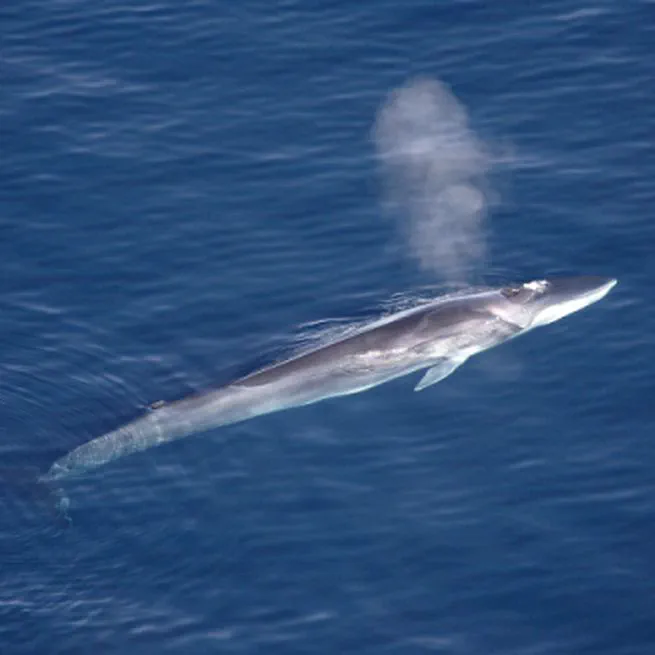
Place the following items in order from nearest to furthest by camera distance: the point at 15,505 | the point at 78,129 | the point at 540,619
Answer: the point at 540,619 < the point at 15,505 < the point at 78,129

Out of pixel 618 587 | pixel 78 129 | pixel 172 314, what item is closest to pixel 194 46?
pixel 78 129

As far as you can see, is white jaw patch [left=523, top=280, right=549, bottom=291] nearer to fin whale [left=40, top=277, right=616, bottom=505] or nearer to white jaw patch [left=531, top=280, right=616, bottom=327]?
fin whale [left=40, top=277, right=616, bottom=505]

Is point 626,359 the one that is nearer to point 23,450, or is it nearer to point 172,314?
point 172,314

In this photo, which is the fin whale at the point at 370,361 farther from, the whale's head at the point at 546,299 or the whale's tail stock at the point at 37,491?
the whale's tail stock at the point at 37,491

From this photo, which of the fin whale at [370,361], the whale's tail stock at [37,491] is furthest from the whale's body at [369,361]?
the whale's tail stock at [37,491]

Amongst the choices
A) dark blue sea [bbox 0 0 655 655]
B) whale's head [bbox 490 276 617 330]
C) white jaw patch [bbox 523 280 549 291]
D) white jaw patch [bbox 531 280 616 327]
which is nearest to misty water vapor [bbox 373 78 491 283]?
dark blue sea [bbox 0 0 655 655]

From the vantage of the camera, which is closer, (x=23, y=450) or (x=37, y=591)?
(x=37, y=591)
